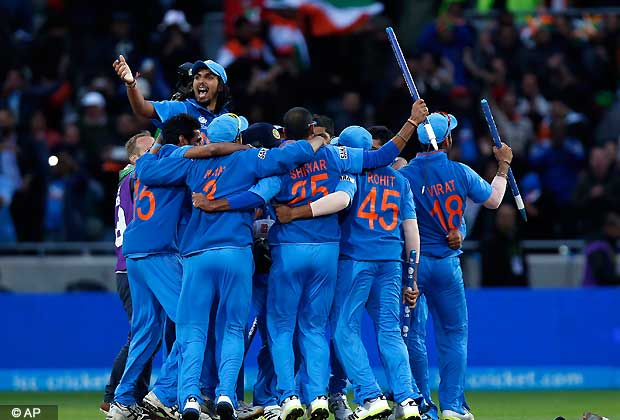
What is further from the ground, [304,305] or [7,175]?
[7,175]

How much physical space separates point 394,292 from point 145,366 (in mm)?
2341

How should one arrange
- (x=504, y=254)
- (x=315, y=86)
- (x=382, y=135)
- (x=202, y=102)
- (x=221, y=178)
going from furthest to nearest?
(x=315, y=86)
(x=504, y=254)
(x=382, y=135)
(x=202, y=102)
(x=221, y=178)

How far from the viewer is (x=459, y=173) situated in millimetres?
13555

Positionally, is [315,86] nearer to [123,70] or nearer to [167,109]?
[167,109]

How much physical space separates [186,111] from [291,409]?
304cm

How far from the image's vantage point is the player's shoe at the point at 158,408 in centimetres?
1250

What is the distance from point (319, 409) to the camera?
492 inches

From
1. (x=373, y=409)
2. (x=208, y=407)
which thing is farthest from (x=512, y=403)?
(x=208, y=407)

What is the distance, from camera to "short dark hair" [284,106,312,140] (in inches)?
508

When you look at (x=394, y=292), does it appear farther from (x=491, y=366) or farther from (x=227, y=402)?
(x=491, y=366)

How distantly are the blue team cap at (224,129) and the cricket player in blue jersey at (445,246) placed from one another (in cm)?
195

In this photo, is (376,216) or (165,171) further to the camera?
(376,216)

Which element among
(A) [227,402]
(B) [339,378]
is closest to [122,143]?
(B) [339,378]

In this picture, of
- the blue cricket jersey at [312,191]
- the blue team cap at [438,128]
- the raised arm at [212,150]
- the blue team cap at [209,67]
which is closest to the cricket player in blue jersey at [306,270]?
the blue cricket jersey at [312,191]
